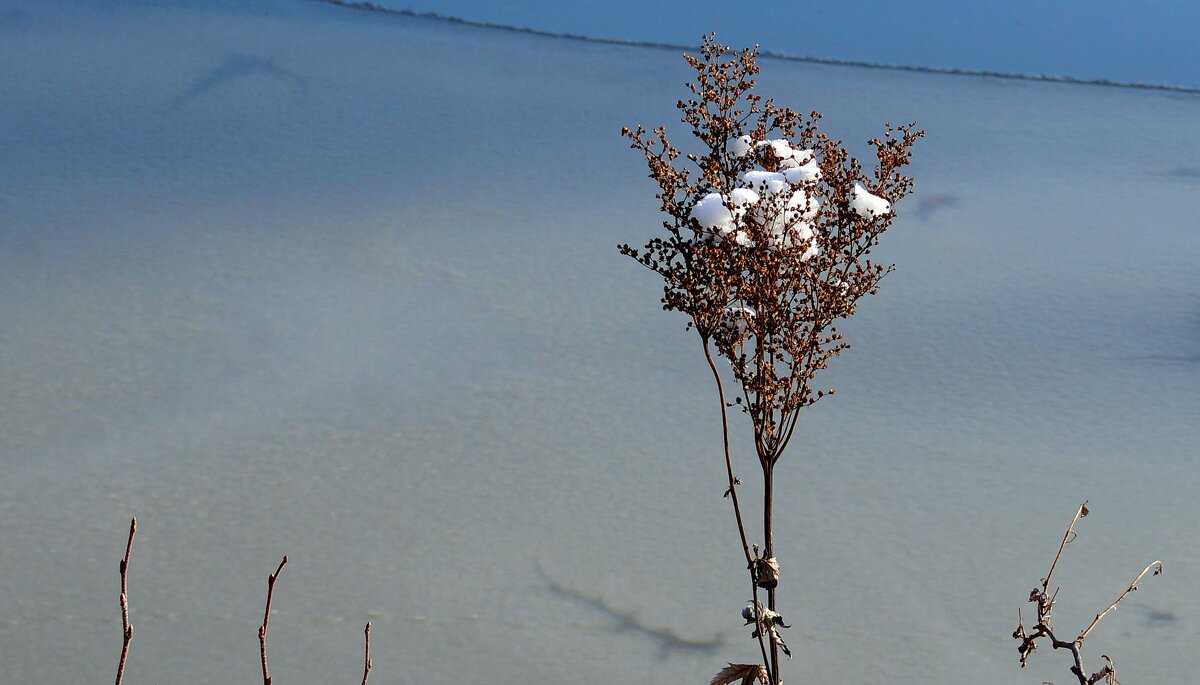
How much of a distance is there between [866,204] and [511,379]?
1164 millimetres

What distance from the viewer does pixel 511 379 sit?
1.97 metres

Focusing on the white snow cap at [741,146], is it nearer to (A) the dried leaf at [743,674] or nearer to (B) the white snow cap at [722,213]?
(B) the white snow cap at [722,213]

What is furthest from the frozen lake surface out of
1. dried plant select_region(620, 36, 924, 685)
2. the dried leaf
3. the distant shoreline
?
dried plant select_region(620, 36, 924, 685)

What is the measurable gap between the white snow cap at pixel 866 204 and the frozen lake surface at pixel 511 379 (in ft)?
2.33

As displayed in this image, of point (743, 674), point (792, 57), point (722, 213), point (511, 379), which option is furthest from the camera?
point (792, 57)

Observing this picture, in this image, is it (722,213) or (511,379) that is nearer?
(722,213)

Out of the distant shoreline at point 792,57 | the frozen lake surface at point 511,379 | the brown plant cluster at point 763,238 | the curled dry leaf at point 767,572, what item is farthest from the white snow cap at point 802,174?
the distant shoreline at point 792,57

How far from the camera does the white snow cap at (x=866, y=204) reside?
85 centimetres

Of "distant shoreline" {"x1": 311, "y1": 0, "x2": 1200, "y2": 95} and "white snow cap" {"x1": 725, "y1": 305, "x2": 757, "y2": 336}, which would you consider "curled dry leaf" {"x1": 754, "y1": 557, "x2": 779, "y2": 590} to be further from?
"distant shoreline" {"x1": 311, "y1": 0, "x2": 1200, "y2": 95}

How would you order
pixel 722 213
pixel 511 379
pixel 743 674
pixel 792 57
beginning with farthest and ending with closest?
pixel 792 57, pixel 511 379, pixel 743 674, pixel 722 213

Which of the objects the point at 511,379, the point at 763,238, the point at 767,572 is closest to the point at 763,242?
the point at 763,238

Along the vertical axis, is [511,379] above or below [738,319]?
below

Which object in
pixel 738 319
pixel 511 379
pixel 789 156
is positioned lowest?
pixel 511 379

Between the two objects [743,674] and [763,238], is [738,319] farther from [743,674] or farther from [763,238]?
[743,674]
